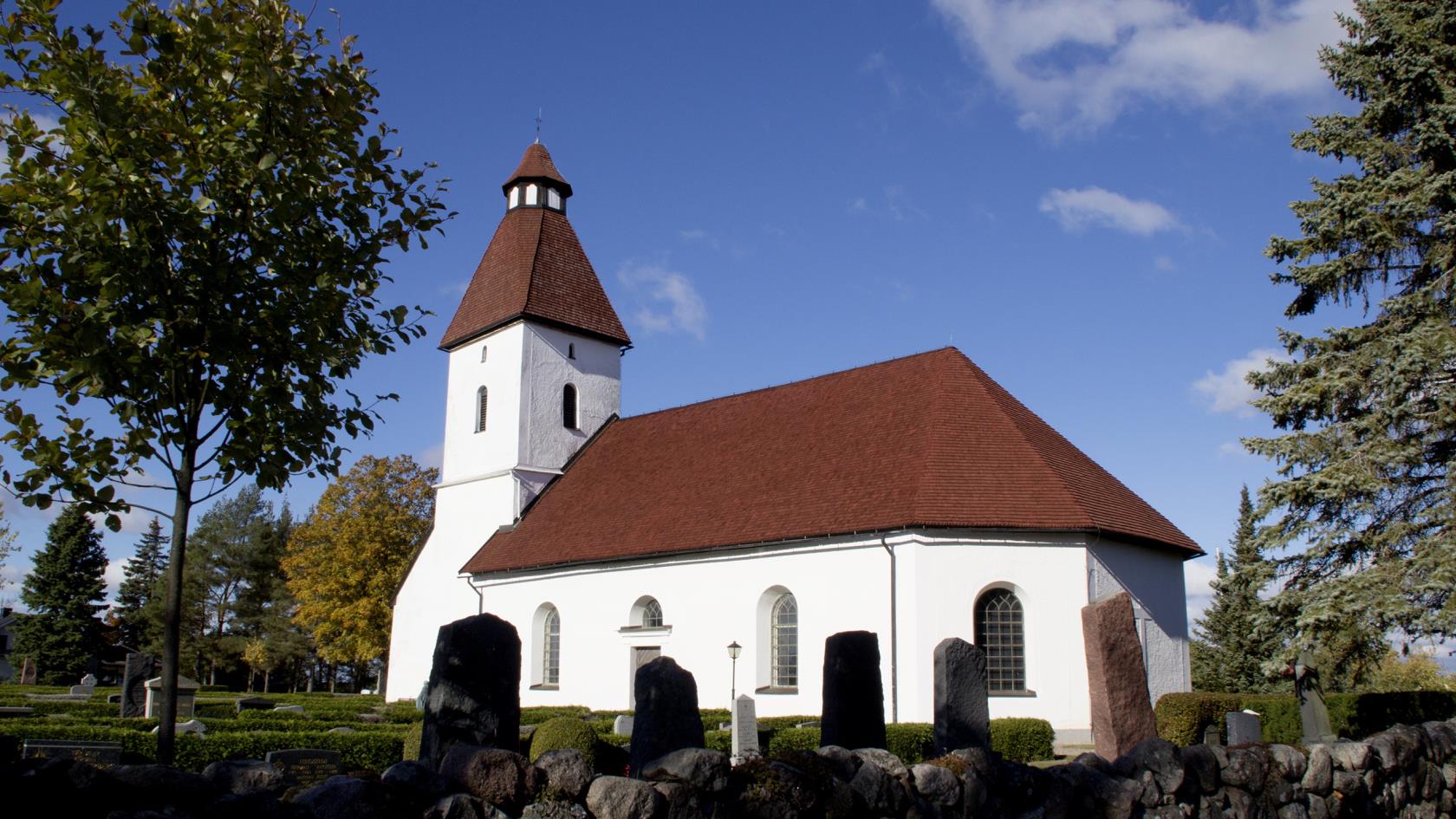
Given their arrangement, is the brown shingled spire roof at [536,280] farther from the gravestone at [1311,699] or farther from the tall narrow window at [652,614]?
the gravestone at [1311,699]

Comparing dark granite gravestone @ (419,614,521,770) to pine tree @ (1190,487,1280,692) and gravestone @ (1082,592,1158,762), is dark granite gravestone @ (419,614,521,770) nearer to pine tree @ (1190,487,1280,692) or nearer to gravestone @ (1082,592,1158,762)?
gravestone @ (1082,592,1158,762)

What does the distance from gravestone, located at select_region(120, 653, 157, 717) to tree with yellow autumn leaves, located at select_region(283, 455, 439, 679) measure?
18967 mm

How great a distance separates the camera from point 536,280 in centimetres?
3022

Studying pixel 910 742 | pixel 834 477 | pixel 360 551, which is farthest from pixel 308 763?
pixel 360 551

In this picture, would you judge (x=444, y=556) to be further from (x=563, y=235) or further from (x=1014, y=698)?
(x=1014, y=698)

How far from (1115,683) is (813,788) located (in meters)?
5.38

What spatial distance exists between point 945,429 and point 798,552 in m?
4.02

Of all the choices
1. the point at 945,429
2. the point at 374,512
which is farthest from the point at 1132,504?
the point at 374,512

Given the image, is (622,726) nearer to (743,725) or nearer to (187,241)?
(743,725)

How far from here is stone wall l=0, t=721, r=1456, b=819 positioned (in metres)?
4.87

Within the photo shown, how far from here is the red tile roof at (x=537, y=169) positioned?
106ft

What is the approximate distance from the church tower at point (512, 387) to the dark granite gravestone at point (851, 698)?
66.2 feet

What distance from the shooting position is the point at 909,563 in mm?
18891

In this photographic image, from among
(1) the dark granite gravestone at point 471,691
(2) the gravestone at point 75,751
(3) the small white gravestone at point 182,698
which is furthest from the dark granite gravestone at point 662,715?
(3) the small white gravestone at point 182,698
